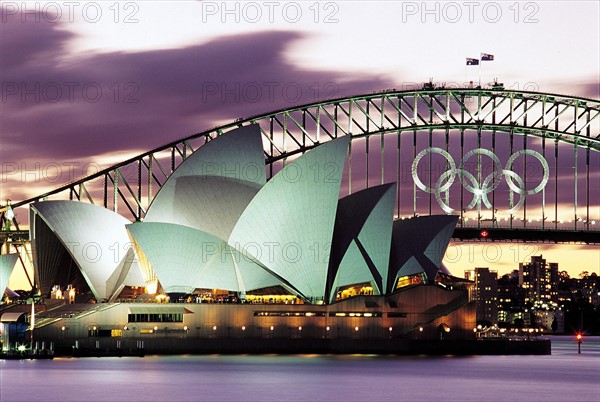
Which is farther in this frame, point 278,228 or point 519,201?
point 519,201

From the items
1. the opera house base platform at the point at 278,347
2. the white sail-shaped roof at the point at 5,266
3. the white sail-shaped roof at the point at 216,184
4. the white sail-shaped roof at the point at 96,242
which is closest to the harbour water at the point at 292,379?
the opera house base platform at the point at 278,347

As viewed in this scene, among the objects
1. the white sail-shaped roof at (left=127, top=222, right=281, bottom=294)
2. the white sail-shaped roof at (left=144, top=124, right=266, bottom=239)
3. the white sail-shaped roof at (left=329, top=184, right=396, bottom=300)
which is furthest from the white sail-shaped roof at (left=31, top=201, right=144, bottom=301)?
the white sail-shaped roof at (left=329, top=184, right=396, bottom=300)

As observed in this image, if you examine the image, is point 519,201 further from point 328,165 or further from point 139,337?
point 139,337

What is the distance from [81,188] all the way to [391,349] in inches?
1065

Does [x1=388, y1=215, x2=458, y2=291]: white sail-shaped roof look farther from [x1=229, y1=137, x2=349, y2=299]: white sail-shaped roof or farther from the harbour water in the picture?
the harbour water

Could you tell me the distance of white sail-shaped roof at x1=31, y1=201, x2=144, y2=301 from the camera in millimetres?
90375

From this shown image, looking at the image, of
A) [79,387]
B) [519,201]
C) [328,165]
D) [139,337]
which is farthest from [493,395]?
[519,201]

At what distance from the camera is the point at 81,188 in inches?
4008

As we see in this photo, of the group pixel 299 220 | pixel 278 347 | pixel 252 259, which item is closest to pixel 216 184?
pixel 252 259

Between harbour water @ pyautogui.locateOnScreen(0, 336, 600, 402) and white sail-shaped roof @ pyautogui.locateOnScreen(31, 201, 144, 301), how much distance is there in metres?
9.48

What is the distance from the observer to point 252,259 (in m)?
89.0

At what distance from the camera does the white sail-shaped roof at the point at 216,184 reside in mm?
87438

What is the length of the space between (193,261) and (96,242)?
7.55m

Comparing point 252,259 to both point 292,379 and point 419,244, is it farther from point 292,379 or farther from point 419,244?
point 292,379
